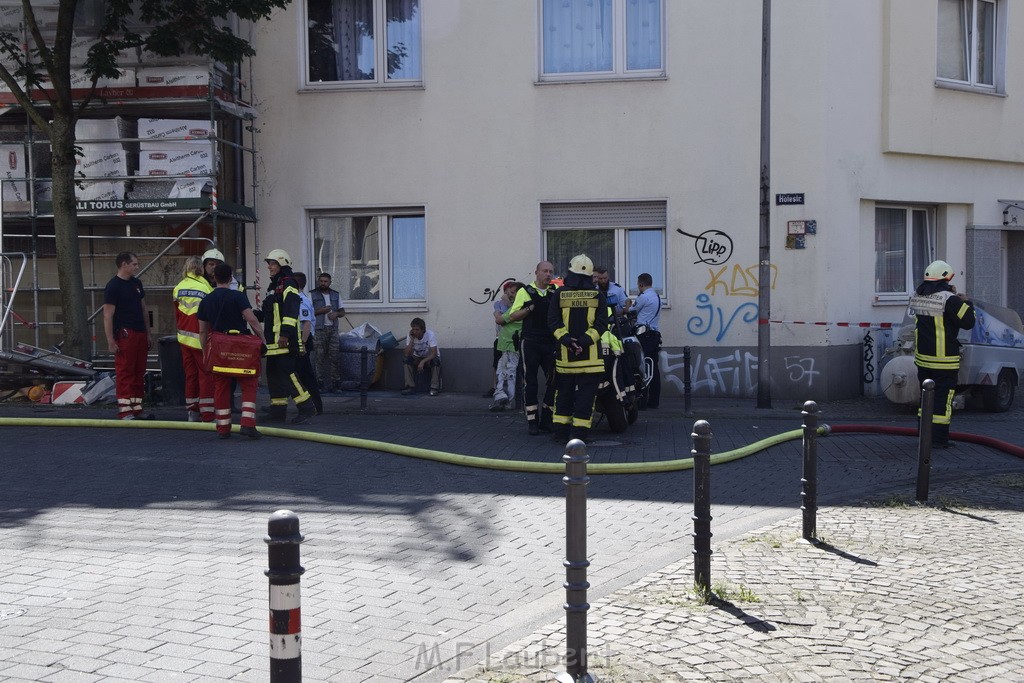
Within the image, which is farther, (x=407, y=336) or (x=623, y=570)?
(x=407, y=336)

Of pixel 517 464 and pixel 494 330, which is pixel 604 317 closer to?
pixel 517 464

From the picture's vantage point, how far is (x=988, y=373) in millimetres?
14141

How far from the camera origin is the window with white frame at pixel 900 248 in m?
17.3

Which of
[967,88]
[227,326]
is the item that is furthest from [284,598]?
[967,88]

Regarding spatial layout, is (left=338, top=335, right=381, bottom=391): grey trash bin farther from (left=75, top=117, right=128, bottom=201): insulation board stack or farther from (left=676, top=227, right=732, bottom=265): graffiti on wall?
(left=676, top=227, right=732, bottom=265): graffiti on wall

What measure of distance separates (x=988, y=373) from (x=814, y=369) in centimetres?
257

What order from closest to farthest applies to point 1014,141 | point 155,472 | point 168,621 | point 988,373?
point 168,621
point 155,472
point 988,373
point 1014,141

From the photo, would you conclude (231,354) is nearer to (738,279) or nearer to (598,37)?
(738,279)

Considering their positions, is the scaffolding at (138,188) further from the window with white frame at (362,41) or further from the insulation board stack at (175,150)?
the window with white frame at (362,41)

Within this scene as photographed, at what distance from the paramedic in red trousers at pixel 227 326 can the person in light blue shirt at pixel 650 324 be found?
232 inches

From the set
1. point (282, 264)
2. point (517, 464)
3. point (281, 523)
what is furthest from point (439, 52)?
point (281, 523)

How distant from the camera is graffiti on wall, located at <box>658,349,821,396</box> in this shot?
16234 mm

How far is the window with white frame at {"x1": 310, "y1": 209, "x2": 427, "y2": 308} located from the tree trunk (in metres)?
3.85

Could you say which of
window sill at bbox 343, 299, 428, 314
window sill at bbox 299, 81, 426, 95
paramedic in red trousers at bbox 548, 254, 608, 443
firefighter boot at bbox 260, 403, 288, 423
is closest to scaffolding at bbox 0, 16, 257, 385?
window sill at bbox 299, 81, 426, 95
